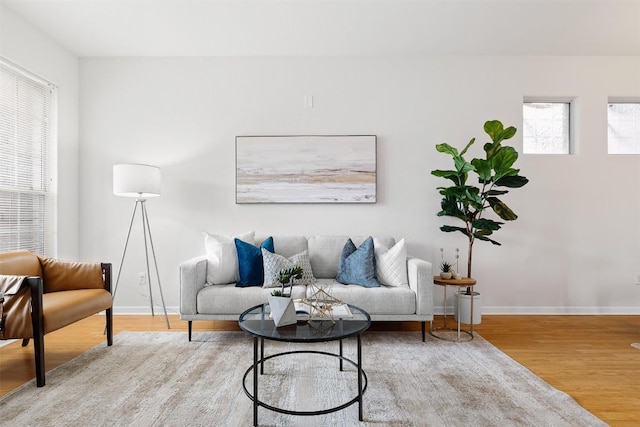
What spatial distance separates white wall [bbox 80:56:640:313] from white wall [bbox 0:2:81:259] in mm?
102

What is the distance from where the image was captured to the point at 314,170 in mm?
3844

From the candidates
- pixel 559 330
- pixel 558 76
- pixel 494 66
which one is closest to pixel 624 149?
pixel 558 76

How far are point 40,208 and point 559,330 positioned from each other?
5.14m

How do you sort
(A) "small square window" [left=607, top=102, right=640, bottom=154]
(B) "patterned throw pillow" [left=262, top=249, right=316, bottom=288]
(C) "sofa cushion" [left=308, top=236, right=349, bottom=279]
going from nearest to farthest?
(B) "patterned throw pillow" [left=262, top=249, right=316, bottom=288]
(C) "sofa cushion" [left=308, top=236, right=349, bottom=279]
(A) "small square window" [left=607, top=102, right=640, bottom=154]

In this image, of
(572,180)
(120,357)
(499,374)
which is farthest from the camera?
(572,180)

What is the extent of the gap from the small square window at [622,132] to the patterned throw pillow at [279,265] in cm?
364

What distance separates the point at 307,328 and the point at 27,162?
3.20 meters

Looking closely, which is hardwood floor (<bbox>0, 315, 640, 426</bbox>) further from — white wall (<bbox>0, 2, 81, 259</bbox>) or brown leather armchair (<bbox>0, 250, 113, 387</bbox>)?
white wall (<bbox>0, 2, 81, 259</bbox>)

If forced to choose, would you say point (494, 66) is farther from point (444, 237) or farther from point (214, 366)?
point (214, 366)

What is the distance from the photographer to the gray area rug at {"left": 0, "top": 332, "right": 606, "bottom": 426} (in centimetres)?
186

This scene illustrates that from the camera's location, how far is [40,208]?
3.48 meters

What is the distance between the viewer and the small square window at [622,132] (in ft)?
13.1

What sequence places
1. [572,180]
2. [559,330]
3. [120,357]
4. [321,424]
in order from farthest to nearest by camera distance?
[572,180], [559,330], [120,357], [321,424]

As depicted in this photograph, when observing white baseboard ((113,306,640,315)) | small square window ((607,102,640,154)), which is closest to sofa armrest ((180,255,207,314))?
white baseboard ((113,306,640,315))
